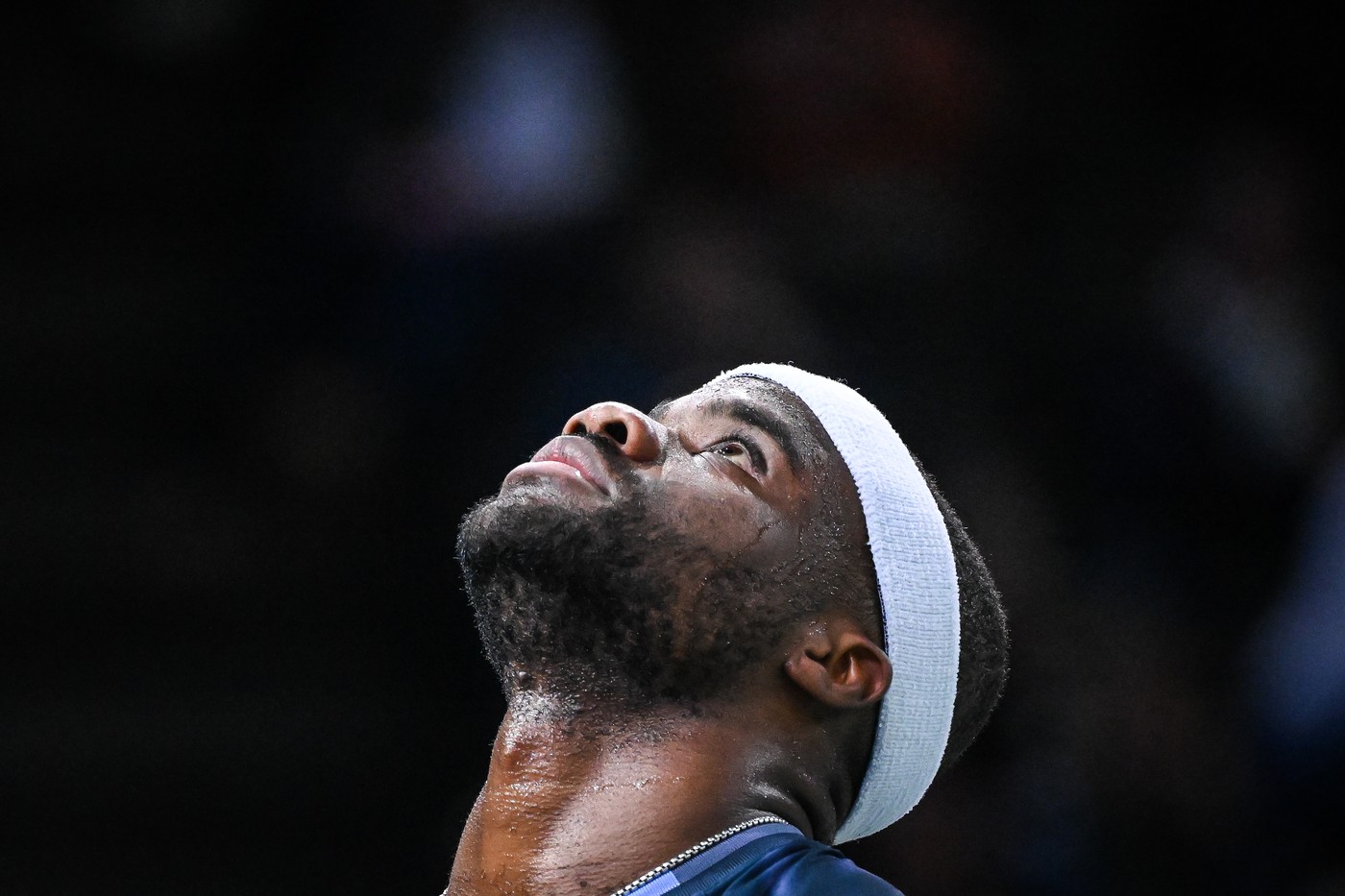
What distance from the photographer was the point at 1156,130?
14.2ft

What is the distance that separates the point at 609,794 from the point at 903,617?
61cm

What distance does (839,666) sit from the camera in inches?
94.1

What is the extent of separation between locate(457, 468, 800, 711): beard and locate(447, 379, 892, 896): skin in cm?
2

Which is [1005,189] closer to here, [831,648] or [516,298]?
[516,298]

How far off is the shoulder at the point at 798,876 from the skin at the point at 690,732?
100 millimetres

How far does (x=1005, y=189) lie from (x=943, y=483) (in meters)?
0.93

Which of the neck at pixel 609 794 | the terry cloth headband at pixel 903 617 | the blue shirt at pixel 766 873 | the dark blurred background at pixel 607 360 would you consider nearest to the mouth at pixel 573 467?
the neck at pixel 609 794

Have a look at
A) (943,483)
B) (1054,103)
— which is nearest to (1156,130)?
(1054,103)

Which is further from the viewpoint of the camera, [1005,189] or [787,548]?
[1005,189]

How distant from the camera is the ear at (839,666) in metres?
2.33

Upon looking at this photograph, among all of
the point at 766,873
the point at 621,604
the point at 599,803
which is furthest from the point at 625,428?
the point at 766,873

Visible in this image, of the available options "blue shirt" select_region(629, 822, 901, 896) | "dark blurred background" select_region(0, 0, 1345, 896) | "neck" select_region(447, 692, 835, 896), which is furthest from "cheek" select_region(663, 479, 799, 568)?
"dark blurred background" select_region(0, 0, 1345, 896)

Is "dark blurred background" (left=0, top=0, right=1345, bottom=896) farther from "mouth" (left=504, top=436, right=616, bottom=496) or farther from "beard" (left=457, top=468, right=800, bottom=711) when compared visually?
"beard" (left=457, top=468, right=800, bottom=711)

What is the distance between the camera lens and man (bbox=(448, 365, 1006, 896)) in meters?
2.16
